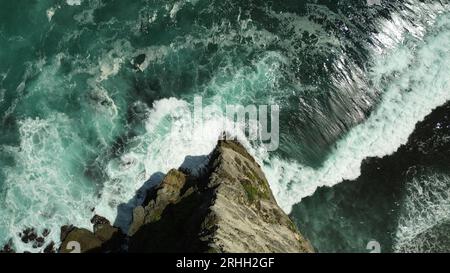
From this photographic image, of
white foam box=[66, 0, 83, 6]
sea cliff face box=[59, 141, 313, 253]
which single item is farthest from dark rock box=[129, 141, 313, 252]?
white foam box=[66, 0, 83, 6]

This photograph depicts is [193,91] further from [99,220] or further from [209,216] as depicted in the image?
[209,216]

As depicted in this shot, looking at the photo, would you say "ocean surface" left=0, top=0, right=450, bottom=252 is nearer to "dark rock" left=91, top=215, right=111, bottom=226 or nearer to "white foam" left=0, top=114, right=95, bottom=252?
"white foam" left=0, top=114, right=95, bottom=252

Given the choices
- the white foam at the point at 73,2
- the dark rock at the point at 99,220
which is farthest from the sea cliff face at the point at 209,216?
the white foam at the point at 73,2

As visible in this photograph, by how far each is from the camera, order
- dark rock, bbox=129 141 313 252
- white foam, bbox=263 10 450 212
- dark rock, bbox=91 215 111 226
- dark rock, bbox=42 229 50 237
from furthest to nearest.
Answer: white foam, bbox=263 10 450 212 < dark rock, bbox=42 229 50 237 < dark rock, bbox=91 215 111 226 < dark rock, bbox=129 141 313 252

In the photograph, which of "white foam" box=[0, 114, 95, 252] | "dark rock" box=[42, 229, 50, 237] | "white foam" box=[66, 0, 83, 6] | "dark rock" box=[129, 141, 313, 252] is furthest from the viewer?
"white foam" box=[66, 0, 83, 6]

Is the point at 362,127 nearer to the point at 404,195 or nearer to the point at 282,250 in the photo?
the point at 404,195

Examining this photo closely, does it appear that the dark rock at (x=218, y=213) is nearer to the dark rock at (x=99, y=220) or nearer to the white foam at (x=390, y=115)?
the white foam at (x=390, y=115)
